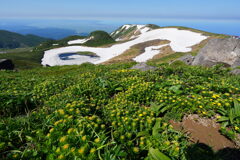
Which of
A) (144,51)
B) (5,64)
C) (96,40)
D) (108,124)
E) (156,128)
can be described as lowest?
(144,51)

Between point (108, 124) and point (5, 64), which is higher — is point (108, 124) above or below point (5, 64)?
above

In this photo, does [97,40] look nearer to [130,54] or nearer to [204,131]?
[130,54]

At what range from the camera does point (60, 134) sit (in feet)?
9.62

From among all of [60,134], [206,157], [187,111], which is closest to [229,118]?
[187,111]

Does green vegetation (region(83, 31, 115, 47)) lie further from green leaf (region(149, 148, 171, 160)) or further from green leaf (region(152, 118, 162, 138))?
green leaf (region(149, 148, 171, 160))

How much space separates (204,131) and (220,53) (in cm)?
1857

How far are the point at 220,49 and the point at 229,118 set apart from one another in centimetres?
1839

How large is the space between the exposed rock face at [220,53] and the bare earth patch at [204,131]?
16577 millimetres

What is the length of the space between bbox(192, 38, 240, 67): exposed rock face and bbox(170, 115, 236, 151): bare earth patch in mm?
16577

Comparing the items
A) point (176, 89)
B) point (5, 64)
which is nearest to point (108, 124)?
point (176, 89)

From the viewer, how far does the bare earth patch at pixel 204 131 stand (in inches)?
156

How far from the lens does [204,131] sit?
438 centimetres

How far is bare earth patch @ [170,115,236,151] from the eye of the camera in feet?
13.0

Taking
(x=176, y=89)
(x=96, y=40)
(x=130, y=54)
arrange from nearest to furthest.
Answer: (x=176, y=89), (x=130, y=54), (x=96, y=40)
